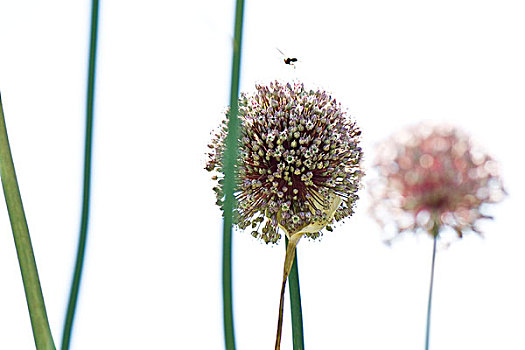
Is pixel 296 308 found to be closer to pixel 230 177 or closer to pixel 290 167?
pixel 290 167
